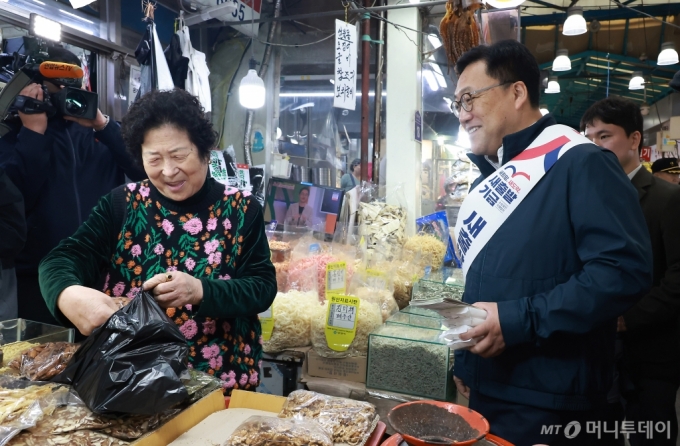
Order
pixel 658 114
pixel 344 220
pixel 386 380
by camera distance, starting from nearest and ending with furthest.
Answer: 1. pixel 386 380
2. pixel 344 220
3. pixel 658 114

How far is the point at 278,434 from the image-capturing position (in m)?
0.96

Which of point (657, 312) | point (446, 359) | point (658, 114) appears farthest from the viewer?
point (658, 114)

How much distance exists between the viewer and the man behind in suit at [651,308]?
218 centimetres

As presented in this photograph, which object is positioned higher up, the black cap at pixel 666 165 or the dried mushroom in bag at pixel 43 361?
the black cap at pixel 666 165

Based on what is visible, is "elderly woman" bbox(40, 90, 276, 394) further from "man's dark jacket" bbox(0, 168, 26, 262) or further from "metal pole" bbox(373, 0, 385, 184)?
"metal pole" bbox(373, 0, 385, 184)

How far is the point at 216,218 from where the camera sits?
1.56 meters

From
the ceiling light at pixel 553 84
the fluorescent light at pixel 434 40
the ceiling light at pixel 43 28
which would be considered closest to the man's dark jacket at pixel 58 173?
the ceiling light at pixel 43 28

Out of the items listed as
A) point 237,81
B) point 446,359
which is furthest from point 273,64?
point 446,359

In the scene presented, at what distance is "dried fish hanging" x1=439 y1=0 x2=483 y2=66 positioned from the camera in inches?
110

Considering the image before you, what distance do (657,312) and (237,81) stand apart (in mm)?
4303

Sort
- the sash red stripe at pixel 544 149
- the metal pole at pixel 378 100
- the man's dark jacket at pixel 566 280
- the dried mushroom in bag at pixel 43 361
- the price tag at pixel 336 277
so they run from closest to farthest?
the dried mushroom in bag at pixel 43 361 < the man's dark jacket at pixel 566 280 < the sash red stripe at pixel 544 149 < the price tag at pixel 336 277 < the metal pole at pixel 378 100

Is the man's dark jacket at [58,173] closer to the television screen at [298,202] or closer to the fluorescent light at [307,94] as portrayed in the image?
the television screen at [298,202]

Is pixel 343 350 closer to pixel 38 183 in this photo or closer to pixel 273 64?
pixel 38 183

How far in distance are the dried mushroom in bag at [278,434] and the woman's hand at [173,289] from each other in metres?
0.38
